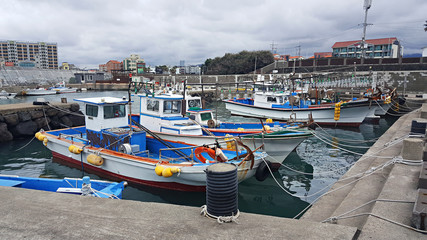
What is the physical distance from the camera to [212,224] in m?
3.73

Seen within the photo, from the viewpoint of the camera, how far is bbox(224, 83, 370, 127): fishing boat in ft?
70.6

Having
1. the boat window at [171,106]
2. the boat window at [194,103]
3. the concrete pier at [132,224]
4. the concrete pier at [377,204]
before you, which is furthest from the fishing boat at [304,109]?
the concrete pier at [132,224]

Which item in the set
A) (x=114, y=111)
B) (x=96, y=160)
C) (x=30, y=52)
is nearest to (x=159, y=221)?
(x=96, y=160)

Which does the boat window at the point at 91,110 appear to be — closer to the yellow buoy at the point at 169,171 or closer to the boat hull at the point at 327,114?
the yellow buoy at the point at 169,171

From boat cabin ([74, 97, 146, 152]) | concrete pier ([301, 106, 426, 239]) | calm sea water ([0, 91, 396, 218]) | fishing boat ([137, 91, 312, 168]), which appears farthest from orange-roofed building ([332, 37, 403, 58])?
concrete pier ([301, 106, 426, 239])

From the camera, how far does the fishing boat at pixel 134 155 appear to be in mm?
8289

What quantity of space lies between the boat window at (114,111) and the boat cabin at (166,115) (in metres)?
1.68

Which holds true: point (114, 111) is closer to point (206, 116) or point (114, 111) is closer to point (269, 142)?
point (206, 116)

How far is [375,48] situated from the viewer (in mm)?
76875

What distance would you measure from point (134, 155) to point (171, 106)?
3.50 metres

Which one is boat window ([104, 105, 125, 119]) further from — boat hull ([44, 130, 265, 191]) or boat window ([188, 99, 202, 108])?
boat window ([188, 99, 202, 108])

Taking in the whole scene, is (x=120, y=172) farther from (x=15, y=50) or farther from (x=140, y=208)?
(x=15, y=50)

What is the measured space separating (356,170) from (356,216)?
11.9ft

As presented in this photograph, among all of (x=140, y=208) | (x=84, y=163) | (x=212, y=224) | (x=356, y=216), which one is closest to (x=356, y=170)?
(x=356, y=216)
